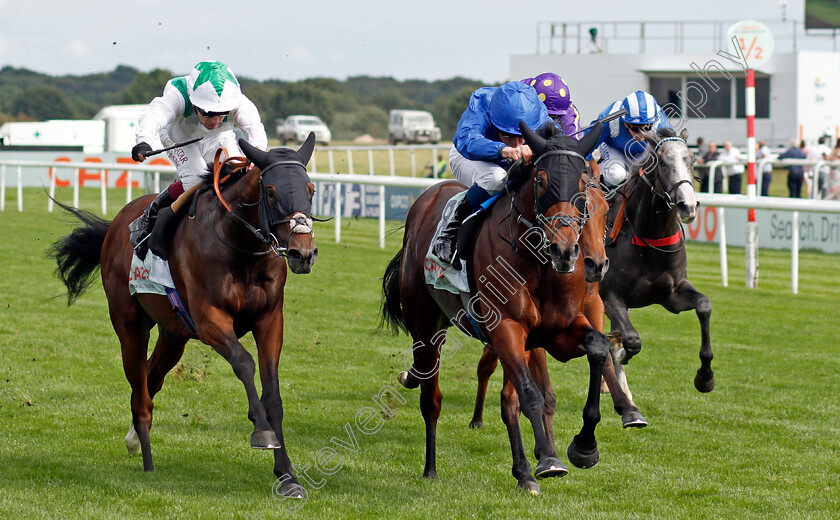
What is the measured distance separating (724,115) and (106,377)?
24.0m

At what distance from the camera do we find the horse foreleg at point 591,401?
3.90 metres

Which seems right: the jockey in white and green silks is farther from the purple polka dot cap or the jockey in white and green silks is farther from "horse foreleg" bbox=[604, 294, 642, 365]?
"horse foreleg" bbox=[604, 294, 642, 365]

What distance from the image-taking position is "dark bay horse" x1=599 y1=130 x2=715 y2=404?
5.38 meters

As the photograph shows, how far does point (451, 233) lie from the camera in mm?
4617

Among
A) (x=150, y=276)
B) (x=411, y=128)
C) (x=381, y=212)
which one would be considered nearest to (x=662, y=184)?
(x=150, y=276)

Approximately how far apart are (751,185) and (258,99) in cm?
2495

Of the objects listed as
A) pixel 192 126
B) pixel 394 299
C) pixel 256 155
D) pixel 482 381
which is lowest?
pixel 482 381

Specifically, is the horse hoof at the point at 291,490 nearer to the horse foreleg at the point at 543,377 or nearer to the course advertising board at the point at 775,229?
the horse foreleg at the point at 543,377

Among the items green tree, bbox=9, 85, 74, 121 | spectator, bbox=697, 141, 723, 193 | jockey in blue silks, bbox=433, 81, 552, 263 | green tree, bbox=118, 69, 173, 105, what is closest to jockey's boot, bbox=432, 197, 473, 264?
jockey in blue silks, bbox=433, 81, 552, 263

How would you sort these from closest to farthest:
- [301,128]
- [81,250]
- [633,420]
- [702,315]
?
[633,420], [702,315], [81,250], [301,128]

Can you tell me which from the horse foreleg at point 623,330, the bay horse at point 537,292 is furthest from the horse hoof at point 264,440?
the horse foreleg at point 623,330

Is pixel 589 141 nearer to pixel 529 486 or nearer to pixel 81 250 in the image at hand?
pixel 529 486

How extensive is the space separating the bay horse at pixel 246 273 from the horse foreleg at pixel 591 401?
1137 millimetres

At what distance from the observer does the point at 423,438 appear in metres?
5.41
